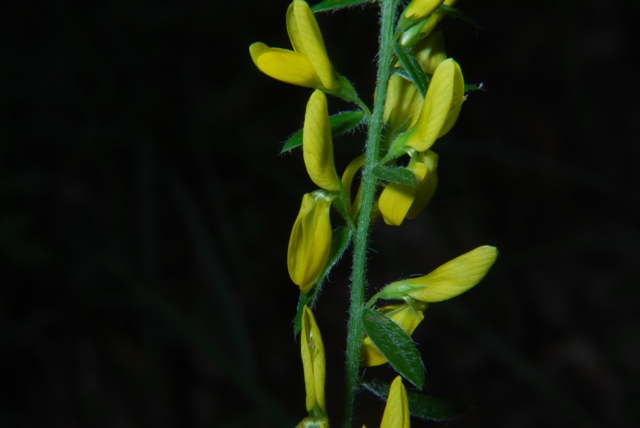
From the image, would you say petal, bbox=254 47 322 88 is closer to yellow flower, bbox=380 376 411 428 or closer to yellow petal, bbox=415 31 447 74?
yellow petal, bbox=415 31 447 74

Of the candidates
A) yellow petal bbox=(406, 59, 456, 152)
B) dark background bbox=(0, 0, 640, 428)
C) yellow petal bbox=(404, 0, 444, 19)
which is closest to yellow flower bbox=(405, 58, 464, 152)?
yellow petal bbox=(406, 59, 456, 152)

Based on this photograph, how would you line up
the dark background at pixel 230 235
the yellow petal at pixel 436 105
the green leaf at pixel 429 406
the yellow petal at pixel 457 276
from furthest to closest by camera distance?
the dark background at pixel 230 235 < the green leaf at pixel 429 406 < the yellow petal at pixel 457 276 < the yellow petal at pixel 436 105

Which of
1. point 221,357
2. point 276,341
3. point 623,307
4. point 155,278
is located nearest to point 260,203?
point 276,341

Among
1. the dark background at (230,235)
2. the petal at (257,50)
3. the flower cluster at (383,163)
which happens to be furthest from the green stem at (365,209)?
the dark background at (230,235)

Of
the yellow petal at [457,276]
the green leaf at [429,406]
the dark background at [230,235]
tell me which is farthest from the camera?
the dark background at [230,235]

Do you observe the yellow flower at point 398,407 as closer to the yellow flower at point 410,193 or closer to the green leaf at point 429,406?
the green leaf at point 429,406

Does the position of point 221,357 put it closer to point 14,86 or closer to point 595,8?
point 14,86

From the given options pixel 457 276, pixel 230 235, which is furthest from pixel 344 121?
pixel 230 235
